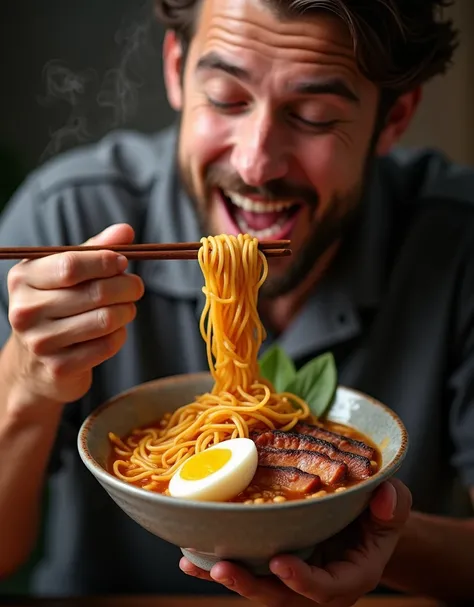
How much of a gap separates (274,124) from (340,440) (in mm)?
843

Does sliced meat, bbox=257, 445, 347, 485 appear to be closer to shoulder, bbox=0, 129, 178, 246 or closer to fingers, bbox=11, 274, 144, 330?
fingers, bbox=11, 274, 144, 330

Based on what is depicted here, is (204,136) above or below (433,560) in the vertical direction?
above

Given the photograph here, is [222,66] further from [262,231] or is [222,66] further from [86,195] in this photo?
[86,195]

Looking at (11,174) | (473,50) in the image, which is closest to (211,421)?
(11,174)

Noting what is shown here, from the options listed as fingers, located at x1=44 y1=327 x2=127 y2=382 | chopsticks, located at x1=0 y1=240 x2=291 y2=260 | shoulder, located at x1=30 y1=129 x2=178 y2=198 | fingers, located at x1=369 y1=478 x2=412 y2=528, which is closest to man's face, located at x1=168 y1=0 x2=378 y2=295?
chopsticks, located at x1=0 y1=240 x2=291 y2=260

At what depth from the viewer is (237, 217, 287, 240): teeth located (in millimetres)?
2006

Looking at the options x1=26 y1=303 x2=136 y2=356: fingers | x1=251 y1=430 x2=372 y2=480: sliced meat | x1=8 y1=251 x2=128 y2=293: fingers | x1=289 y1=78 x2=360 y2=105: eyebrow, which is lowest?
x1=251 y1=430 x2=372 y2=480: sliced meat

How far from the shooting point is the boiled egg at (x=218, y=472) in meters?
1.32

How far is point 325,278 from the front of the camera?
236 cm

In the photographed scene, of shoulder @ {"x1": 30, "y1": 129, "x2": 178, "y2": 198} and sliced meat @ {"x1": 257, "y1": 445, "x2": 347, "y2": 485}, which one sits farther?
shoulder @ {"x1": 30, "y1": 129, "x2": 178, "y2": 198}

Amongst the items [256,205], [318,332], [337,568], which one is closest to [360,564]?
[337,568]

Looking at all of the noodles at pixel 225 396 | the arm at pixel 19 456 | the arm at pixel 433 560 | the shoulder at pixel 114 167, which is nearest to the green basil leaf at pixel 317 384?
the noodles at pixel 225 396

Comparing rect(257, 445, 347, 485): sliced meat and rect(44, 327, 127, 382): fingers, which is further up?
rect(44, 327, 127, 382): fingers

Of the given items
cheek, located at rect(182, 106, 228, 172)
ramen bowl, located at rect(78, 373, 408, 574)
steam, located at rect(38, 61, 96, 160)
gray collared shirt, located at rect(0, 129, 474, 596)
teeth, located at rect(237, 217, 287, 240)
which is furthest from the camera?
steam, located at rect(38, 61, 96, 160)
